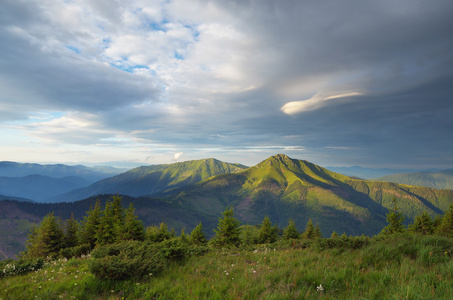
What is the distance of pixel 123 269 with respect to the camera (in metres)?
6.43

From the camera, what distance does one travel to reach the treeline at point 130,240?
278 inches

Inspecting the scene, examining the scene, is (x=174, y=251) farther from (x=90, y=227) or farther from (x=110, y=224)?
(x=90, y=227)

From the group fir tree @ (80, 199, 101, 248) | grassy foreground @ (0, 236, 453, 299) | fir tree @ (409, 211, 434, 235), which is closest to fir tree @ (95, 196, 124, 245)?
fir tree @ (80, 199, 101, 248)

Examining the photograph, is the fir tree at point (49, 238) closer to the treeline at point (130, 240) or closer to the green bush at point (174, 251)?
the treeline at point (130, 240)

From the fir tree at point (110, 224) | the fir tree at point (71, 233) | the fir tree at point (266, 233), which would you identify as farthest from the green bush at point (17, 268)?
the fir tree at point (266, 233)

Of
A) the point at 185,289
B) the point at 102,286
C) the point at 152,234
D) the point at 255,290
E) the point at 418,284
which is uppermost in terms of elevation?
the point at 418,284

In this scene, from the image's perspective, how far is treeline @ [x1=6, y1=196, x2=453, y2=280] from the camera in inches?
278

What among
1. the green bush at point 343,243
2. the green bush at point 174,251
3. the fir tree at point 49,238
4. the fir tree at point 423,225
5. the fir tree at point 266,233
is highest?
the green bush at point 343,243

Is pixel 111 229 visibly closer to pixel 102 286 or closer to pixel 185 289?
pixel 102 286

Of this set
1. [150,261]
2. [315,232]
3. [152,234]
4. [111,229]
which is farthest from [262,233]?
[150,261]

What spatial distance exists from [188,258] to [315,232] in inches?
2327

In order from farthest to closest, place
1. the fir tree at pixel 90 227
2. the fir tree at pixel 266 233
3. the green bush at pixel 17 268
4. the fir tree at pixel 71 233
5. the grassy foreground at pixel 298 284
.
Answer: the fir tree at pixel 266 233, the fir tree at pixel 71 233, the fir tree at pixel 90 227, the green bush at pixel 17 268, the grassy foreground at pixel 298 284

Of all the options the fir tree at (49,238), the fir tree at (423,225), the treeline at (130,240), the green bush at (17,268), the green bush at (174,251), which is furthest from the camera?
the fir tree at (423,225)

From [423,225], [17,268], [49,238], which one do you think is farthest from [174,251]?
[423,225]
